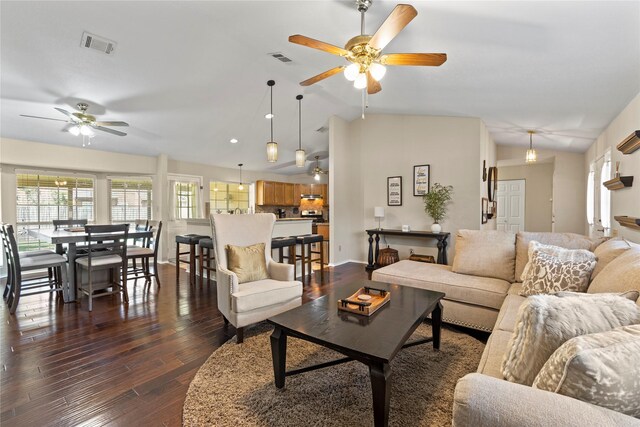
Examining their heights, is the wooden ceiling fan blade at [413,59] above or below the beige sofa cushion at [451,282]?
above

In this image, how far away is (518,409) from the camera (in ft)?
2.74

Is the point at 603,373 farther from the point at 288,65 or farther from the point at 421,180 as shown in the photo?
the point at 421,180

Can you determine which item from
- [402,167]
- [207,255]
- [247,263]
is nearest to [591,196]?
[402,167]

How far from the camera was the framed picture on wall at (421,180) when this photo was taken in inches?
212

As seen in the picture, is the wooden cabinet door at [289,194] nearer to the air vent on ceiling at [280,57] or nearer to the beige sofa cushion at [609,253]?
the air vent on ceiling at [280,57]

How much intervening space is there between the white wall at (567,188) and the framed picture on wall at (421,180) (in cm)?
288

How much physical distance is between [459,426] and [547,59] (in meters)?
3.05

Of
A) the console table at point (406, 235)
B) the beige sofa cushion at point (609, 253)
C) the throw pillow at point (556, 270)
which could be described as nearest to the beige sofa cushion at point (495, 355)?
the throw pillow at point (556, 270)

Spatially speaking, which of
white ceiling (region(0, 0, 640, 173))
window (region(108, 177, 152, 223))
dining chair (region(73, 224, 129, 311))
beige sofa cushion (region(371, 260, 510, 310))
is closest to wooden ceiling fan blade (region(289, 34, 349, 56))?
white ceiling (region(0, 0, 640, 173))

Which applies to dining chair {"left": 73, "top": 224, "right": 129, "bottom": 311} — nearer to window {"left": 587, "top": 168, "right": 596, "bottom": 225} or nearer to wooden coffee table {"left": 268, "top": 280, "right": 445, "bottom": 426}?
wooden coffee table {"left": 268, "top": 280, "right": 445, "bottom": 426}

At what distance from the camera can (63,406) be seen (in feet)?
5.66

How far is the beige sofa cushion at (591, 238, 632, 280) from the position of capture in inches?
79.7

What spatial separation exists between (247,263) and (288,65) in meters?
2.61

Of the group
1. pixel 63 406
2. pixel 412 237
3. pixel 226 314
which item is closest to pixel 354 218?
pixel 412 237
